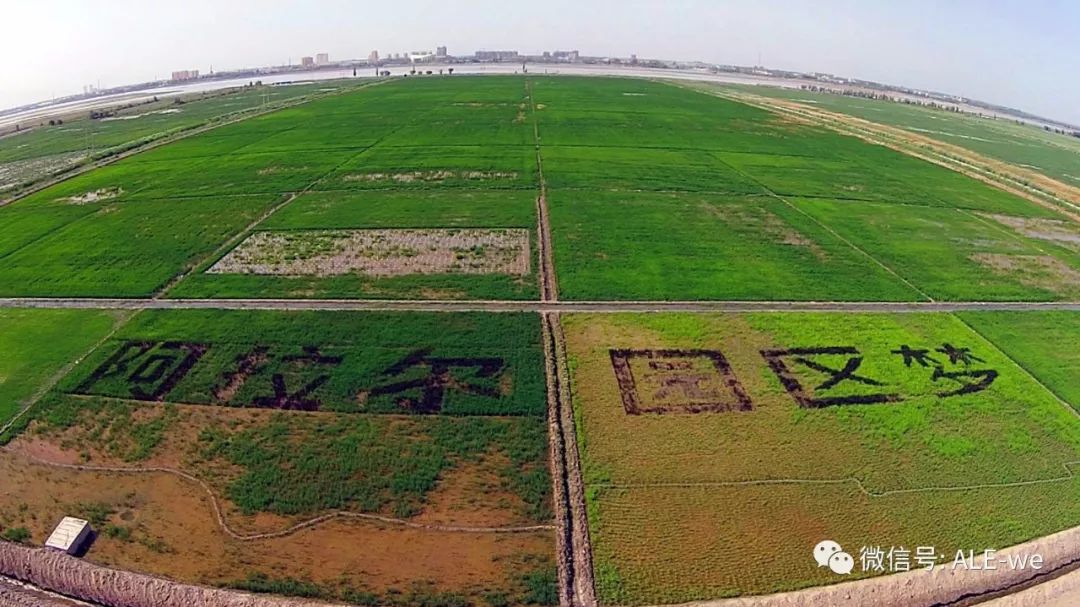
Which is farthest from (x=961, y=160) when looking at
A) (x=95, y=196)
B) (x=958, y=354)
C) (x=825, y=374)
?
(x=95, y=196)

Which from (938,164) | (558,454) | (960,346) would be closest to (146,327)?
(558,454)

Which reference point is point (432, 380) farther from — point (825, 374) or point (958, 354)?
point (958, 354)

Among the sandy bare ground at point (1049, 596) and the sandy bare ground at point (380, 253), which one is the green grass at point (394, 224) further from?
the sandy bare ground at point (1049, 596)

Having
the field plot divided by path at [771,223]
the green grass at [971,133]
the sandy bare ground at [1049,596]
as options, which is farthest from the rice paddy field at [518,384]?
the green grass at [971,133]

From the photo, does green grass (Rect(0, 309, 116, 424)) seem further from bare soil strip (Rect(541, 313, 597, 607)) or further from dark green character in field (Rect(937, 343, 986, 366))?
dark green character in field (Rect(937, 343, 986, 366))

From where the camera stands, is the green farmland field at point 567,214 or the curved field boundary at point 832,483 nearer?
the curved field boundary at point 832,483

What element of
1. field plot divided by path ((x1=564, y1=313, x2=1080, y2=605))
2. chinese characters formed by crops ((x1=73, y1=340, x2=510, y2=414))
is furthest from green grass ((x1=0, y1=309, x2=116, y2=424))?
field plot divided by path ((x1=564, y1=313, x2=1080, y2=605))
